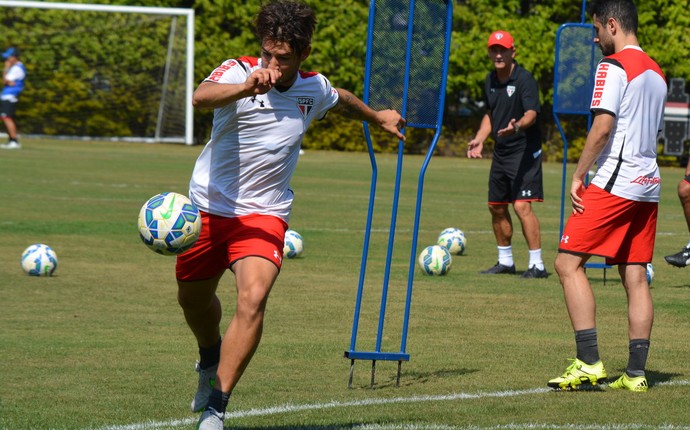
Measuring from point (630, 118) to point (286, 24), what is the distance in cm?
239

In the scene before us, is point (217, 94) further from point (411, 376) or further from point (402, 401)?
point (411, 376)

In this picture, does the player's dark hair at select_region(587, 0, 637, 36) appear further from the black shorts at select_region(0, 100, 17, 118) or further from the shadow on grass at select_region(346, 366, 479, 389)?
the black shorts at select_region(0, 100, 17, 118)

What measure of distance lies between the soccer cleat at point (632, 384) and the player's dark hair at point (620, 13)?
209 cm

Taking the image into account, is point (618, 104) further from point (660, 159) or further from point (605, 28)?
point (660, 159)

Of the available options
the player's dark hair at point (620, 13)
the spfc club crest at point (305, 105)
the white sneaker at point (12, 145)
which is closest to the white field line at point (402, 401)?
the spfc club crest at point (305, 105)

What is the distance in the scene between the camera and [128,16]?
136 ft

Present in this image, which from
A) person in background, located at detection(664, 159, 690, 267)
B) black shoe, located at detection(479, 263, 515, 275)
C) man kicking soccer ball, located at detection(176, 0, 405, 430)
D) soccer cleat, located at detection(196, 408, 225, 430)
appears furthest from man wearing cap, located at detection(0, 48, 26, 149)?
soccer cleat, located at detection(196, 408, 225, 430)

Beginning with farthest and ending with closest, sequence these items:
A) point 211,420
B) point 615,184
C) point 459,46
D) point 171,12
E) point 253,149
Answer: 1. point 459,46
2. point 171,12
3. point 615,184
4. point 253,149
5. point 211,420

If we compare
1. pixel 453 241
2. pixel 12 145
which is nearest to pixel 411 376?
pixel 453 241

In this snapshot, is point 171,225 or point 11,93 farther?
point 11,93

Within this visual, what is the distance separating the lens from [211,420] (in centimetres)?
592

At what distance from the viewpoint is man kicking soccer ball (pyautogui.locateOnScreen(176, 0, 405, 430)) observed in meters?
6.16

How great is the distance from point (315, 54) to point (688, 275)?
3022 centimetres

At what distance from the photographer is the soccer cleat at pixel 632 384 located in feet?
24.6
